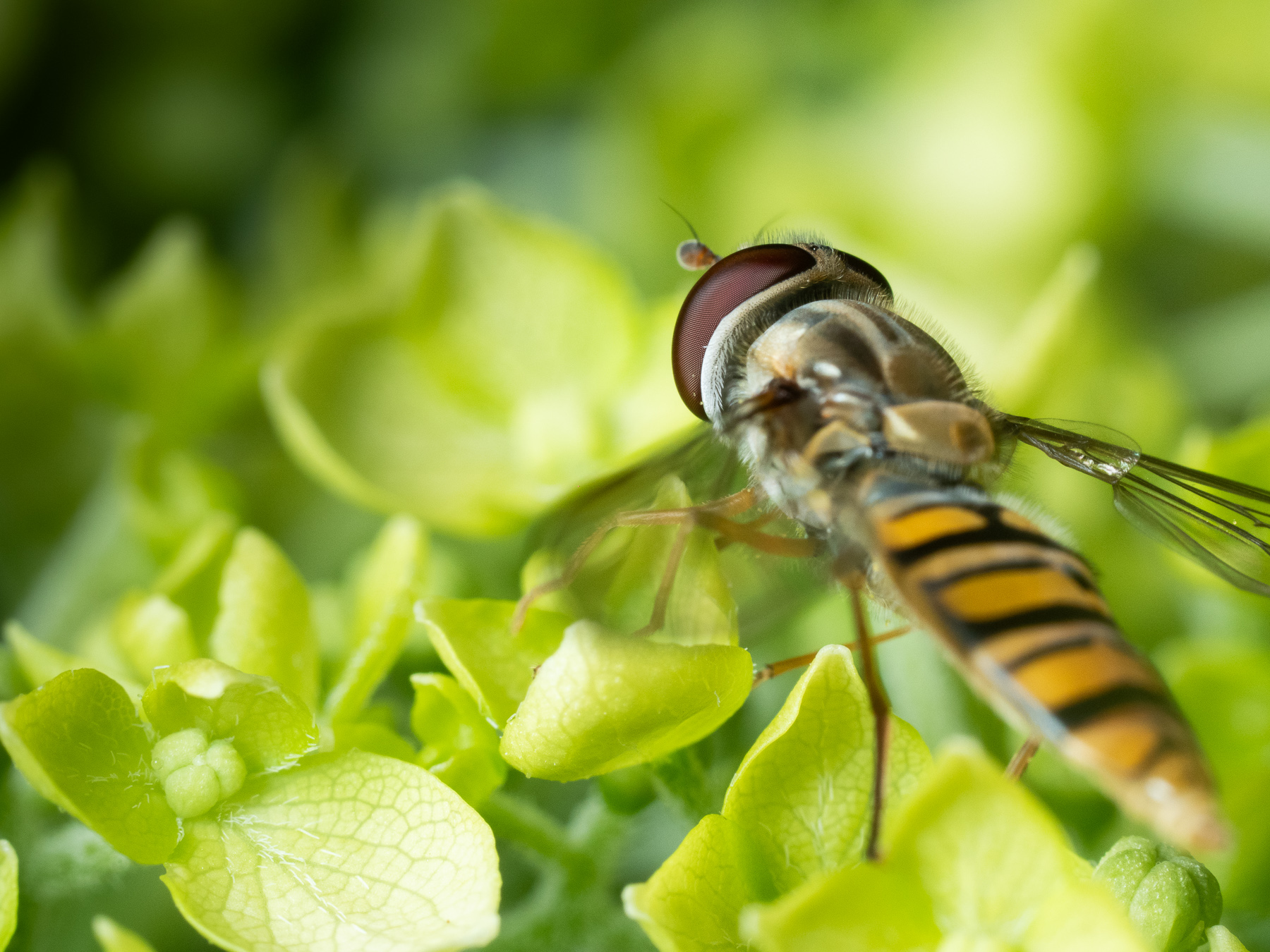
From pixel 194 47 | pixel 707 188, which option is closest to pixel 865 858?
pixel 707 188

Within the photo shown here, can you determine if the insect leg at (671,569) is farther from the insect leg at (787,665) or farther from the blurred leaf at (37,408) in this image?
the blurred leaf at (37,408)

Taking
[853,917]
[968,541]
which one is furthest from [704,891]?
[968,541]

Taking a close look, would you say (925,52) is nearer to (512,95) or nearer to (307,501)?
(512,95)

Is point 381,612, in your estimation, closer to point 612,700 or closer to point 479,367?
point 612,700

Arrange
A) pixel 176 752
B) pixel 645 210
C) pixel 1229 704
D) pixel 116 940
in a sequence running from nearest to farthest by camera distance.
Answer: pixel 116 940, pixel 176 752, pixel 1229 704, pixel 645 210

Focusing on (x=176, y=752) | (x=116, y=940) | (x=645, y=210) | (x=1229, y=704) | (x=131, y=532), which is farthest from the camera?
(x=645, y=210)

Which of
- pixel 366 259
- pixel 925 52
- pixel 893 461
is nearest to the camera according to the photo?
pixel 893 461
